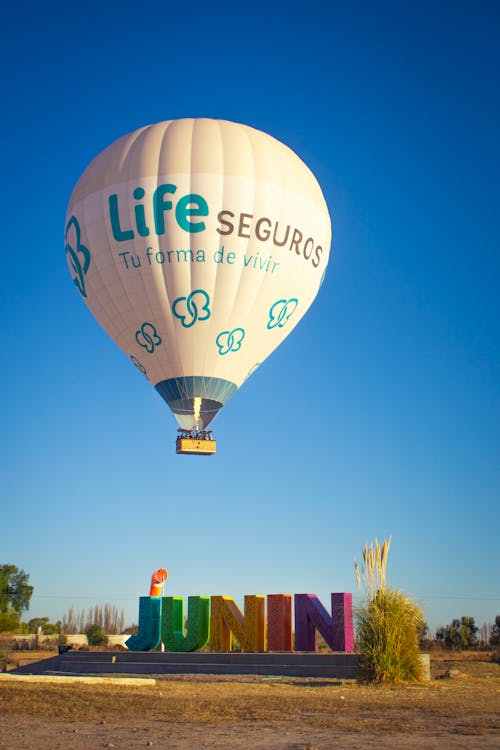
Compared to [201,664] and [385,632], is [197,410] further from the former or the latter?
[385,632]

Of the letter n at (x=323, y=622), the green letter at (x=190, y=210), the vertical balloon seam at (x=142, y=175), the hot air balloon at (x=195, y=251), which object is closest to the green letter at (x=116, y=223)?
the hot air balloon at (x=195, y=251)

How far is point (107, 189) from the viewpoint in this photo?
3603cm

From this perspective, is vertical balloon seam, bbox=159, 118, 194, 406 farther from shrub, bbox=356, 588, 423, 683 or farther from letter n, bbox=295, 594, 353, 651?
shrub, bbox=356, 588, 423, 683

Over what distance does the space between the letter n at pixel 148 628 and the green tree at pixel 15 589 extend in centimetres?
5519

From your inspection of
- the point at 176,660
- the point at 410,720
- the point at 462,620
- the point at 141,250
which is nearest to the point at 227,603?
the point at 176,660

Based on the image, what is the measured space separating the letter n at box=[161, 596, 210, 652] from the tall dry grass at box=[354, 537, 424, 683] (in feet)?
53.0

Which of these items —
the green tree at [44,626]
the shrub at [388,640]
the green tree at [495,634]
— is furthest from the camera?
the green tree at [44,626]

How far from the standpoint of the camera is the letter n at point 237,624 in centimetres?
3459

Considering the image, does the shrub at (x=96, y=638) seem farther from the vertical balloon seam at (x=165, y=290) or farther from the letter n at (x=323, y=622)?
the vertical balloon seam at (x=165, y=290)

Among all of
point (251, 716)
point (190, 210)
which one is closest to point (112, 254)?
point (190, 210)

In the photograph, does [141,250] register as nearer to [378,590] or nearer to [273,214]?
[273,214]

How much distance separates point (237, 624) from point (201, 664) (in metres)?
4.49

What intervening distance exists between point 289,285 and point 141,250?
689cm

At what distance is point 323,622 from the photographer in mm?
32844
